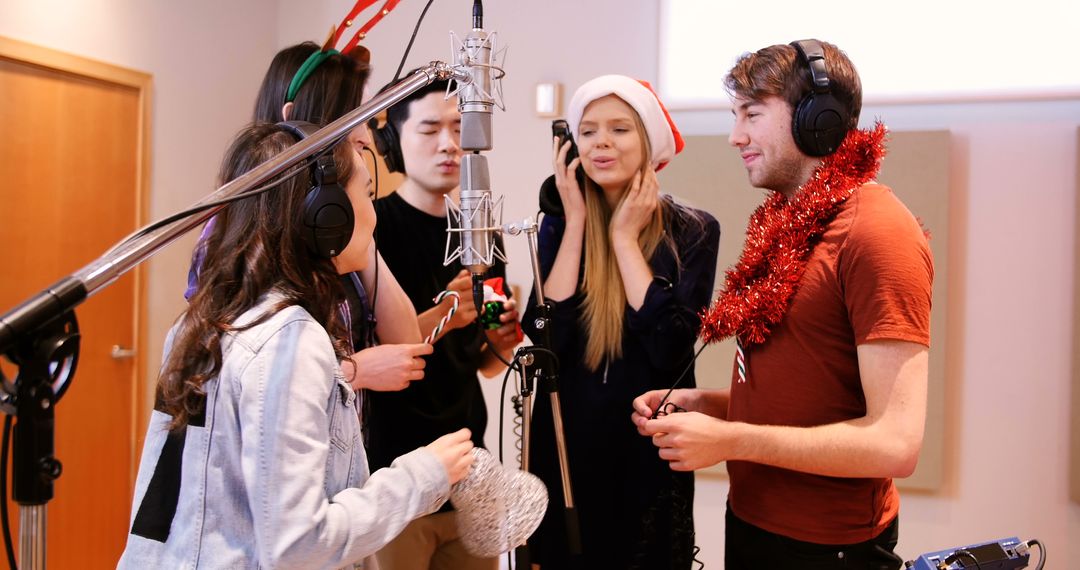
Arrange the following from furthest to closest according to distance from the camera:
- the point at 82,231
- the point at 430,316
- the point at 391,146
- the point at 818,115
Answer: the point at 82,231 < the point at 391,146 < the point at 430,316 < the point at 818,115

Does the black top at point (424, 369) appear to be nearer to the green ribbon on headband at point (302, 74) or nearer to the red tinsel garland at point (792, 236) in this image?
the green ribbon on headband at point (302, 74)

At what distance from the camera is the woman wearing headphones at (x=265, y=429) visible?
3.46 ft

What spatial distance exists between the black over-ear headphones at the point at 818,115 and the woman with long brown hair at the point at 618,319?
0.48 m

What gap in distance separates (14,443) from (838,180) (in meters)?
1.29

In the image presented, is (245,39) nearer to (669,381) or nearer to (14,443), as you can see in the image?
(669,381)

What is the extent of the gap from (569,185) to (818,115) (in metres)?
0.70

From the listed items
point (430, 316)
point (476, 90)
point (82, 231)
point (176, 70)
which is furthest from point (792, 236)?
point (176, 70)

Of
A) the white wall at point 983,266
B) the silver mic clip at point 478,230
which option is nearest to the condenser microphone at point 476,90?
the silver mic clip at point 478,230

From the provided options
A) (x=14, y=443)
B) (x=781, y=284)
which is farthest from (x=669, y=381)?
(x=14, y=443)

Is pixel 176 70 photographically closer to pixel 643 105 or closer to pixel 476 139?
pixel 643 105

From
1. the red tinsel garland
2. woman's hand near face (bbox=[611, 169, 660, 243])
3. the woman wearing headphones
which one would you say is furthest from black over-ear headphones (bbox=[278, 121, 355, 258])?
woman's hand near face (bbox=[611, 169, 660, 243])

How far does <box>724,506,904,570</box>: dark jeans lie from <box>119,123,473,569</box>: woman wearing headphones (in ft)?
2.01

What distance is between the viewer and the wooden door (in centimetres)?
300

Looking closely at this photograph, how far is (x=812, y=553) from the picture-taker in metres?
1.42
